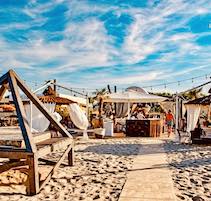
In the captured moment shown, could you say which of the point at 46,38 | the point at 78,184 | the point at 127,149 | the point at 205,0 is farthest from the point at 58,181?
the point at 46,38

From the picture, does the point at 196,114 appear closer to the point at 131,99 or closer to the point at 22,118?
the point at 131,99

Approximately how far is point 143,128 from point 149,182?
1087cm

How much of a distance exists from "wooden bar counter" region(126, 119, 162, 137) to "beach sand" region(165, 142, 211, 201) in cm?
536

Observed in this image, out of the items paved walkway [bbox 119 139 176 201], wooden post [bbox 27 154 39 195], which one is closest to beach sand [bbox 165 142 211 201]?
paved walkway [bbox 119 139 176 201]

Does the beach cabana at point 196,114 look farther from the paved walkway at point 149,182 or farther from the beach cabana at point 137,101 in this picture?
the paved walkway at point 149,182

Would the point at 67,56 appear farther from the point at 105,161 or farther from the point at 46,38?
the point at 105,161

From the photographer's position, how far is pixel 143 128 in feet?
57.2

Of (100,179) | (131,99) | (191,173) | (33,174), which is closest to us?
(33,174)

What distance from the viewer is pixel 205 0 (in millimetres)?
9711

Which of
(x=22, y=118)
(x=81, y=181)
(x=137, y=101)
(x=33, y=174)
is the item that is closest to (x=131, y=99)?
(x=137, y=101)

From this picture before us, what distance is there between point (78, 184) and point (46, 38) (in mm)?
11628

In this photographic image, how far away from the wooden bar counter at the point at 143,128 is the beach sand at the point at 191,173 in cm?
536

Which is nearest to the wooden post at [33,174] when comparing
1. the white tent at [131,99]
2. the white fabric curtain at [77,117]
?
the white fabric curtain at [77,117]

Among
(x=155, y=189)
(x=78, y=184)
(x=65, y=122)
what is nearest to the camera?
(x=155, y=189)
